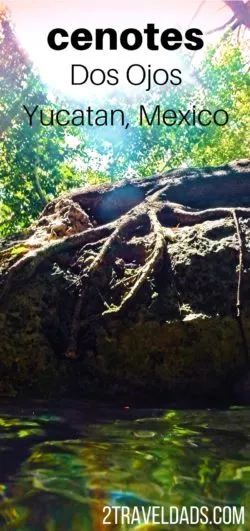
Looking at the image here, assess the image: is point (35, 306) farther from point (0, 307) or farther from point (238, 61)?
point (238, 61)

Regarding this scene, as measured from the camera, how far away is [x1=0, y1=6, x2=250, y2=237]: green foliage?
649 inches

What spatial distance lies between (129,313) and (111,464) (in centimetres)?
195

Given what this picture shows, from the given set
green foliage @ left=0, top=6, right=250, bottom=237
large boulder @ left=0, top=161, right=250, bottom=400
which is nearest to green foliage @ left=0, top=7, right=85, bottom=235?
green foliage @ left=0, top=6, right=250, bottom=237

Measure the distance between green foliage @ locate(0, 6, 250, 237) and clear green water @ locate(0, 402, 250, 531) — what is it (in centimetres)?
1426

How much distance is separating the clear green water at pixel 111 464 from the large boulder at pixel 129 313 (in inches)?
21.1

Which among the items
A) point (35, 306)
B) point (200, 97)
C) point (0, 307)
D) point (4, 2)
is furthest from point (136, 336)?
point (200, 97)

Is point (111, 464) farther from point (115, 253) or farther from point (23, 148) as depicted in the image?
point (23, 148)

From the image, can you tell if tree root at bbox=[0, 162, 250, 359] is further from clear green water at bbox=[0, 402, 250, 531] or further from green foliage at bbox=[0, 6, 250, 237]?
green foliage at bbox=[0, 6, 250, 237]

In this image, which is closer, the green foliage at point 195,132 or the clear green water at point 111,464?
the clear green water at point 111,464

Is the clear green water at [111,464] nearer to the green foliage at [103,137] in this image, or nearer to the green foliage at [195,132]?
the green foliage at [103,137]

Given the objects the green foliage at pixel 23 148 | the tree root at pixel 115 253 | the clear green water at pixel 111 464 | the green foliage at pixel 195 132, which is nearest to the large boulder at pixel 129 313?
the tree root at pixel 115 253

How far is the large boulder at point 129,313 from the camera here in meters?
4.45

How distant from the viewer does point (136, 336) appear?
175 inches

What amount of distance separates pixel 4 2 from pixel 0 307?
488 inches
